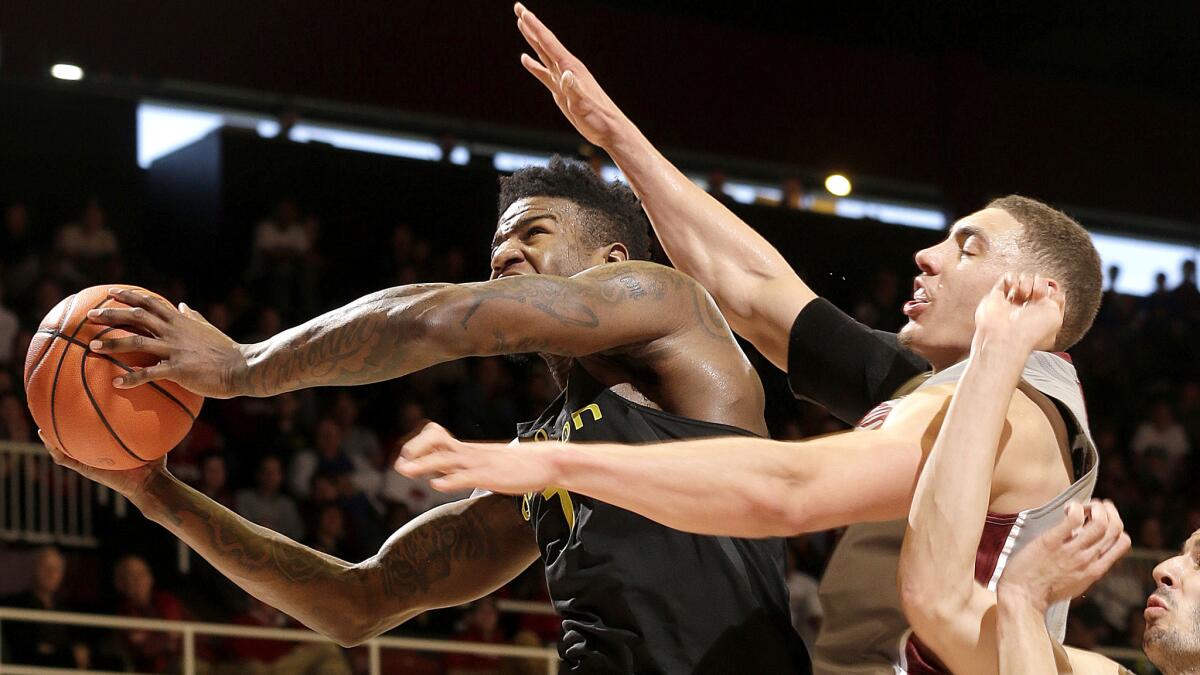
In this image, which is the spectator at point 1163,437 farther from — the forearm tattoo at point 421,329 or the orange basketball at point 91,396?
the orange basketball at point 91,396

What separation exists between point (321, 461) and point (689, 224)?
6.48 m

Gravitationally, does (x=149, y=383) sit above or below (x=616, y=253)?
below

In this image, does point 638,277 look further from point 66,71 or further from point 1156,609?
point 66,71

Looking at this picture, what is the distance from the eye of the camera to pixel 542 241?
381 cm

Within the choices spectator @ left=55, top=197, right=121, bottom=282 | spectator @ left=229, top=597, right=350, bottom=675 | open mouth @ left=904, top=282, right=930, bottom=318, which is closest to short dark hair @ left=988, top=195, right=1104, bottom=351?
open mouth @ left=904, top=282, right=930, bottom=318

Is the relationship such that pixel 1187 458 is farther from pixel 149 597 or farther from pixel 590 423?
pixel 590 423

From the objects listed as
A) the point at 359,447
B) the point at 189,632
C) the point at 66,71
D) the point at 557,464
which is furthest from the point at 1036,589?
the point at 66,71

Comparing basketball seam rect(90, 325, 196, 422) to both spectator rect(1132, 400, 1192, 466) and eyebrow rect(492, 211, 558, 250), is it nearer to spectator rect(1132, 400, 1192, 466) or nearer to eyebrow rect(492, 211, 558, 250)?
eyebrow rect(492, 211, 558, 250)

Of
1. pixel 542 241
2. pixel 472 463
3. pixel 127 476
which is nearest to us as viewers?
pixel 472 463

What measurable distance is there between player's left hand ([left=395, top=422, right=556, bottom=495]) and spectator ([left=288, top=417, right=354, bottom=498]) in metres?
7.67

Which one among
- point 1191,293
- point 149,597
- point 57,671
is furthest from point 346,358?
point 1191,293

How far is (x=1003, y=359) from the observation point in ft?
8.72

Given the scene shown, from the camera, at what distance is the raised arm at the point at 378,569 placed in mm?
3861

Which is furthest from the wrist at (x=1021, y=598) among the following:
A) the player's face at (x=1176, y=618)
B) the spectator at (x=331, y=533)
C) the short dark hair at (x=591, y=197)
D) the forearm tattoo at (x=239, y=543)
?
the spectator at (x=331, y=533)
